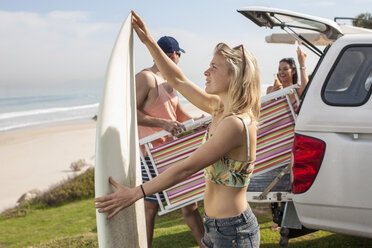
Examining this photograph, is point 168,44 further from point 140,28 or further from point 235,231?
point 235,231

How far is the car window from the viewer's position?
283cm

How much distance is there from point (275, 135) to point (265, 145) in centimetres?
11

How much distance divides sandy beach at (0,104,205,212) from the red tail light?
7.14 meters

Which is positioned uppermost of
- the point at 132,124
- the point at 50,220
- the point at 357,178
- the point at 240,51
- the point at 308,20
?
the point at 308,20

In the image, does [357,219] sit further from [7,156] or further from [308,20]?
[7,156]

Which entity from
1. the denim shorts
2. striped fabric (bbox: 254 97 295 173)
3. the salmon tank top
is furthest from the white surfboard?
striped fabric (bbox: 254 97 295 173)

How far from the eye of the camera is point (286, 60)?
5.20 meters

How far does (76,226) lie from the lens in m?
6.14

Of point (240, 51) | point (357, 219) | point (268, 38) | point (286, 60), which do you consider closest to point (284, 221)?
point (357, 219)

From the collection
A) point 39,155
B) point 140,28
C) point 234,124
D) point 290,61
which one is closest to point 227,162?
point 234,124

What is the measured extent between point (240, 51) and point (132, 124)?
678 millimetres

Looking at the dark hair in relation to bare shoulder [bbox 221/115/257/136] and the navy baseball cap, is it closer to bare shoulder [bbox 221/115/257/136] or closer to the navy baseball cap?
the navy baseball cap

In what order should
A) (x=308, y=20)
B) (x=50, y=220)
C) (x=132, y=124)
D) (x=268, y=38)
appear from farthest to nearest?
(x=268, y=38), (x=50, y=220), (x=308, y=20), (x=132, y=124)

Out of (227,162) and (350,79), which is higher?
(350,79)
